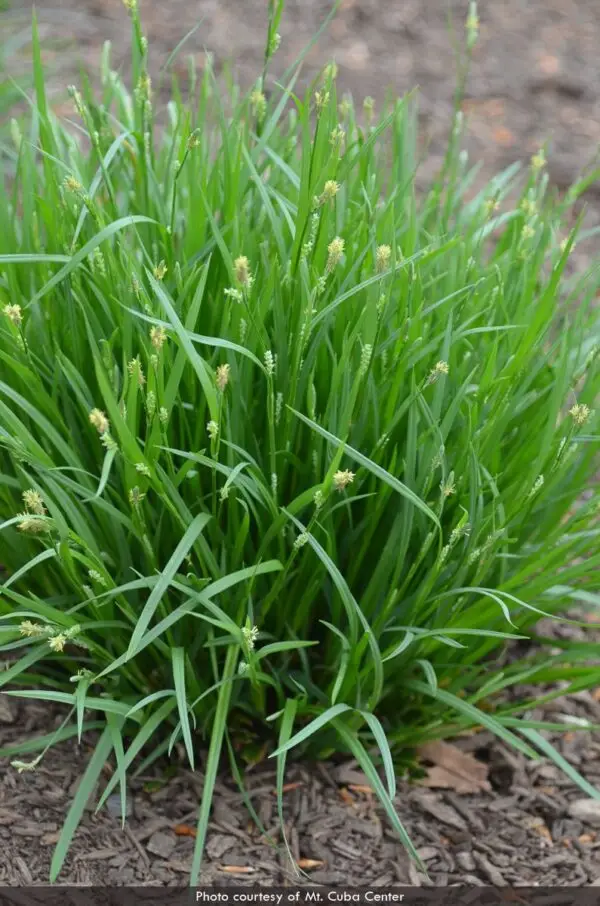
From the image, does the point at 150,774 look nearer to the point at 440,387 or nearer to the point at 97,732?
the point at 97,732

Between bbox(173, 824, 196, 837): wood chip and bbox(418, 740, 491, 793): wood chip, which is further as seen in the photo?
bbox(418, 740, 491, 793): wood chip

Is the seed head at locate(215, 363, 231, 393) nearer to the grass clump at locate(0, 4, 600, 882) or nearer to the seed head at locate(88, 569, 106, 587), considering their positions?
the grass clump at locate(0, 4, 600, 882)

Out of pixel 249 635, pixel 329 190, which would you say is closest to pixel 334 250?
pixel 329 190

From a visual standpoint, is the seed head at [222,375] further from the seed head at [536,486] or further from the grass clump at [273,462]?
the seed head at [536,486]

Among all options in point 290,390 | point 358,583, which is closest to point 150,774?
point 358,583

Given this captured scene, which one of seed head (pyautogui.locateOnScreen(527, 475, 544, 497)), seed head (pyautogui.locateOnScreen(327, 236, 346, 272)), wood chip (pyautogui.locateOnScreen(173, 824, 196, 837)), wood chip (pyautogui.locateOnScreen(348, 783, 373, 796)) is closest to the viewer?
seed head (pyautogui.locateOnScreen(327, 236, 346, 272))

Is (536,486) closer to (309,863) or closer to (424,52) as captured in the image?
(309,863)

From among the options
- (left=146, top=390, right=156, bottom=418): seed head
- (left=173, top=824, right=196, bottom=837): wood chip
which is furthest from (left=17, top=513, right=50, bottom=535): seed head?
(left=173, top=824, right=196, bottom=837): wood chip

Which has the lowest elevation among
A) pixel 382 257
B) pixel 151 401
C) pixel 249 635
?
pixel 249 635
